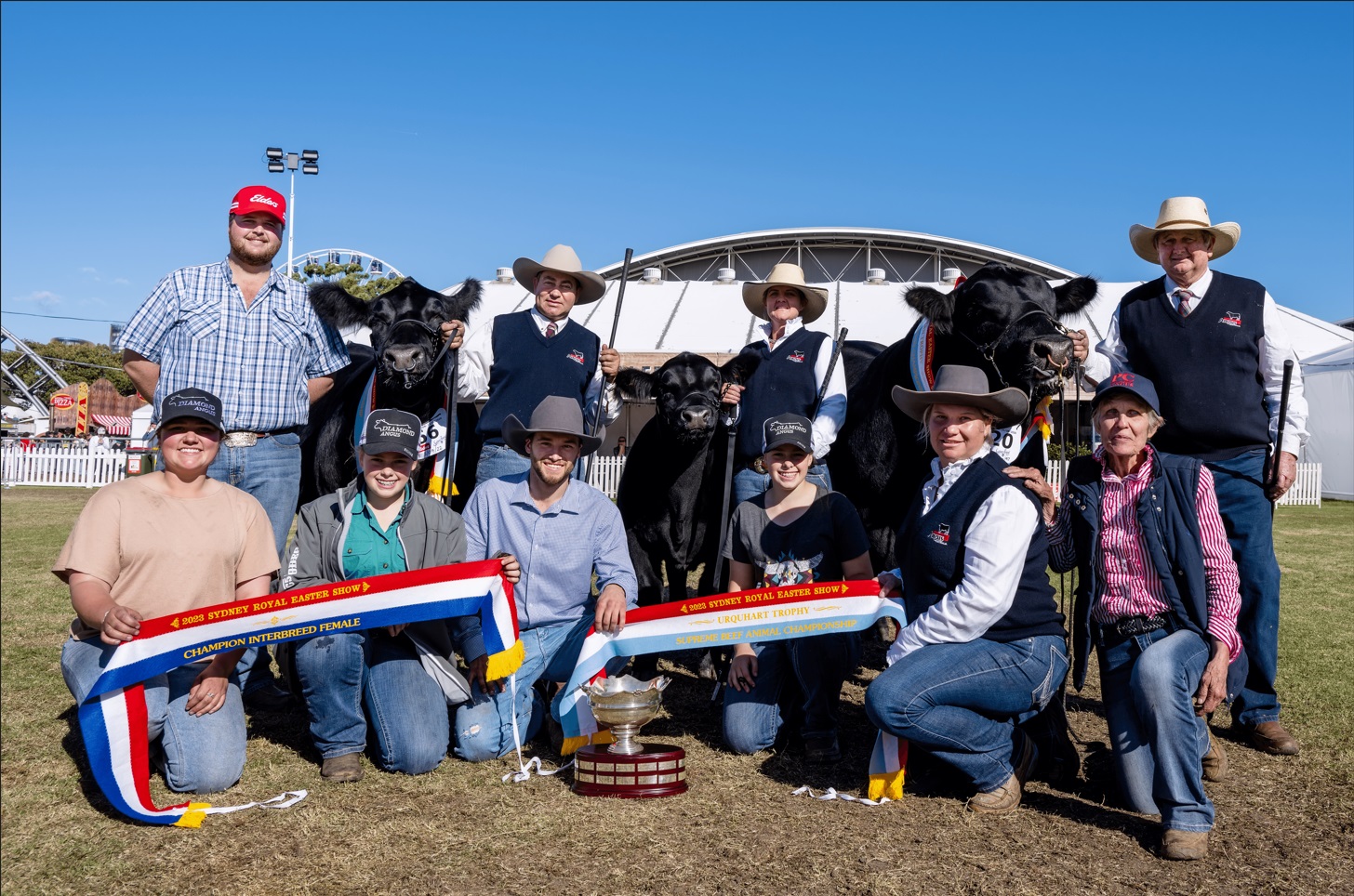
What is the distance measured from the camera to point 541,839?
3402mm

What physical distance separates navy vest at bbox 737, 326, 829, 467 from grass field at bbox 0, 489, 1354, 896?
1.64 metres

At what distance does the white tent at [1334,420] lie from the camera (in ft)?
76.3

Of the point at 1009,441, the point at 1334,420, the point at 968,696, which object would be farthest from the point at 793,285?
the point at 1334,420

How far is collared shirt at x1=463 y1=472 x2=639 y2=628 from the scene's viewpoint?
4.46 m

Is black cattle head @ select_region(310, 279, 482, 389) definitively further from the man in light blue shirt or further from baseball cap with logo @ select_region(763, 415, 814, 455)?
baseball cap with logo @ select_region(763, 415, 814, 455)

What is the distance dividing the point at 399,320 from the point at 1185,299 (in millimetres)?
3915

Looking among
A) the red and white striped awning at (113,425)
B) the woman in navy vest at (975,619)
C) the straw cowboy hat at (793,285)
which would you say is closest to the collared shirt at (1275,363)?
the woman in navy vest at (975,619)

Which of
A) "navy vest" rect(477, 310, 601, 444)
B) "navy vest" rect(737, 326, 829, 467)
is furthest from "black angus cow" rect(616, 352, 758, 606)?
"navy vest" rect(477, 310, 601, 444)

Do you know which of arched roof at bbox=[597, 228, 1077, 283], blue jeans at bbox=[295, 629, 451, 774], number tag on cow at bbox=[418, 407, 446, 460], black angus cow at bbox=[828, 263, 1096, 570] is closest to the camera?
blue jeans at bbox=[295, 629, 451, 774]

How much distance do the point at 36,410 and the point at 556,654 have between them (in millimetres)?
51925

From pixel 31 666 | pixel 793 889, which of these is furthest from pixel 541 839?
pixel 31 666

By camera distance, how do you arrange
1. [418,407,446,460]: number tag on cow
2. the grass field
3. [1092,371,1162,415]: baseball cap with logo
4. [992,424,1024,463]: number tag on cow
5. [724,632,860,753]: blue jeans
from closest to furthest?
the grass field < [1092,371,1162,415]: baseball cap with logo < [724,632,860,753]: blue jeans < [992,424,1024,463]: number tag on cow < [418,407,446,460]: number tag on cow

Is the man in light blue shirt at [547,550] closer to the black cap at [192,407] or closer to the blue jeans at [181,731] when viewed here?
the blue jeans at [181,731]

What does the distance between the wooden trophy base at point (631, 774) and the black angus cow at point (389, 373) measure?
240 cm
